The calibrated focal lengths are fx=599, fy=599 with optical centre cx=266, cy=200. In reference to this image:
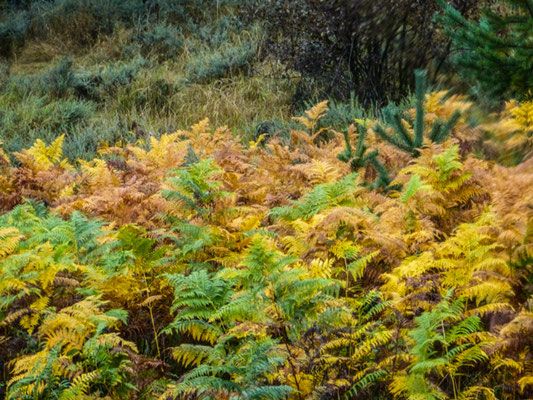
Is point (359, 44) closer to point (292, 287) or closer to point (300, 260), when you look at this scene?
point (300, 260)

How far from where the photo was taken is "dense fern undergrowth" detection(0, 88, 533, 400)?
2723 mm

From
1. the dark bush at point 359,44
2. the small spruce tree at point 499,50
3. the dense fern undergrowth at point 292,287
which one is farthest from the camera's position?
the dark bush at point 359,44

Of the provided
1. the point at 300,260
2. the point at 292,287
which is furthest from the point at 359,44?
the point at 292,287

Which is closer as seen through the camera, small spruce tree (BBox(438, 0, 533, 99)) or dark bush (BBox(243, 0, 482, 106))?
small spruce tree (BBox(438, 0, 533, 99))

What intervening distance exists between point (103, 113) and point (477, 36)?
7.14 metres

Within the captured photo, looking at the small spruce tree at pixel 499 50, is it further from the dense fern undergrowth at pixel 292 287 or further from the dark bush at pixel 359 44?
the dark bush at pixel 359 44

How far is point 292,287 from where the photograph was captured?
2893mm

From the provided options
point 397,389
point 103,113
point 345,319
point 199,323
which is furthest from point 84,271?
point 103,113

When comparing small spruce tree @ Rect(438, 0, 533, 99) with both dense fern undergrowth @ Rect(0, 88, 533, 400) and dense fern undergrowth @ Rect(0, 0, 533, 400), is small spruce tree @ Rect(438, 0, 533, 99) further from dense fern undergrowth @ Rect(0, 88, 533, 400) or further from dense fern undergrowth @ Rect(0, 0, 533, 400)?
dense fern undergrowth @ Rect(0, 88, 533, 400)

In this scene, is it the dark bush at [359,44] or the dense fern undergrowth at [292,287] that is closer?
the dense fern undergrowth at [292,287]

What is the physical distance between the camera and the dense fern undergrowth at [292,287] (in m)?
2.72

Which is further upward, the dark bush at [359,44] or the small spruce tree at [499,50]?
the small spruce tree at [499,50]

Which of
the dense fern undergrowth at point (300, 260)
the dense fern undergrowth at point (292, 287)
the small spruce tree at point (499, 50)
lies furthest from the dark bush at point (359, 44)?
the dense fern undergrowth at point (292, 287)

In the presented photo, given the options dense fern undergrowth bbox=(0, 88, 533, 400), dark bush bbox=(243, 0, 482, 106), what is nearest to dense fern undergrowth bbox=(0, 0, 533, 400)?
dense fern undergrowth bbox=(0, 88, 533, 400)
